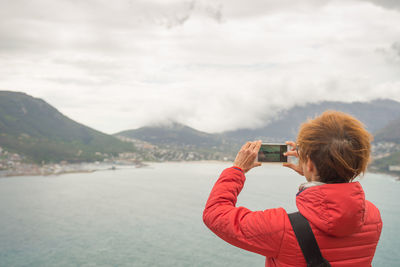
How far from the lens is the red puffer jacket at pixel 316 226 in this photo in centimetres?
80

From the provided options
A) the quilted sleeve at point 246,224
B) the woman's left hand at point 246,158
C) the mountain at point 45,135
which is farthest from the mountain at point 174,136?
the quilted sleeve at point 246,224

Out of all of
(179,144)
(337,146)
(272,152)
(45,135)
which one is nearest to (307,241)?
(337,146)

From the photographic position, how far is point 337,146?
833 millimetres

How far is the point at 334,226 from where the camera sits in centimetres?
79

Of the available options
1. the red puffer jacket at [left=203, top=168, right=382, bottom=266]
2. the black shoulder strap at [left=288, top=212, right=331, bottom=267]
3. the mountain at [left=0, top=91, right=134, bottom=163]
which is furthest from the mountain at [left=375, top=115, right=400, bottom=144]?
the black shoulder strap at [left=288, top=212, right=331, bottom=267]

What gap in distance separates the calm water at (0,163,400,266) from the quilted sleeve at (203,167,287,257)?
396 inches

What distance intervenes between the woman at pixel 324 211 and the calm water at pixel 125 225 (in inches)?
394

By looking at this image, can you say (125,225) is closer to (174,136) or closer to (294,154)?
(294,154)

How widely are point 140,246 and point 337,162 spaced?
23107 millimetres

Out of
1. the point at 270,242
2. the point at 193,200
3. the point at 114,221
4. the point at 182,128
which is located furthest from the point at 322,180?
the point at 182,128

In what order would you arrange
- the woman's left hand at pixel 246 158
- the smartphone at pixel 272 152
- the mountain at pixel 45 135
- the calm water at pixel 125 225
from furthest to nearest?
the mountain at pixel 45 135, the calm water at pixel 125 225, the smartphone at pixel 272 152, the woman's left hand at pixel 246 158

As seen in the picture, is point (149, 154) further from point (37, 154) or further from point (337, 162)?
point (337, 162)

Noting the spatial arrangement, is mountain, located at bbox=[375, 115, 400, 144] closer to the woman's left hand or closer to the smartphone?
the smartphone

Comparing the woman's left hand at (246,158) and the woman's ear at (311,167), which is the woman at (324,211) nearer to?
the woman's ear at (311,167)
